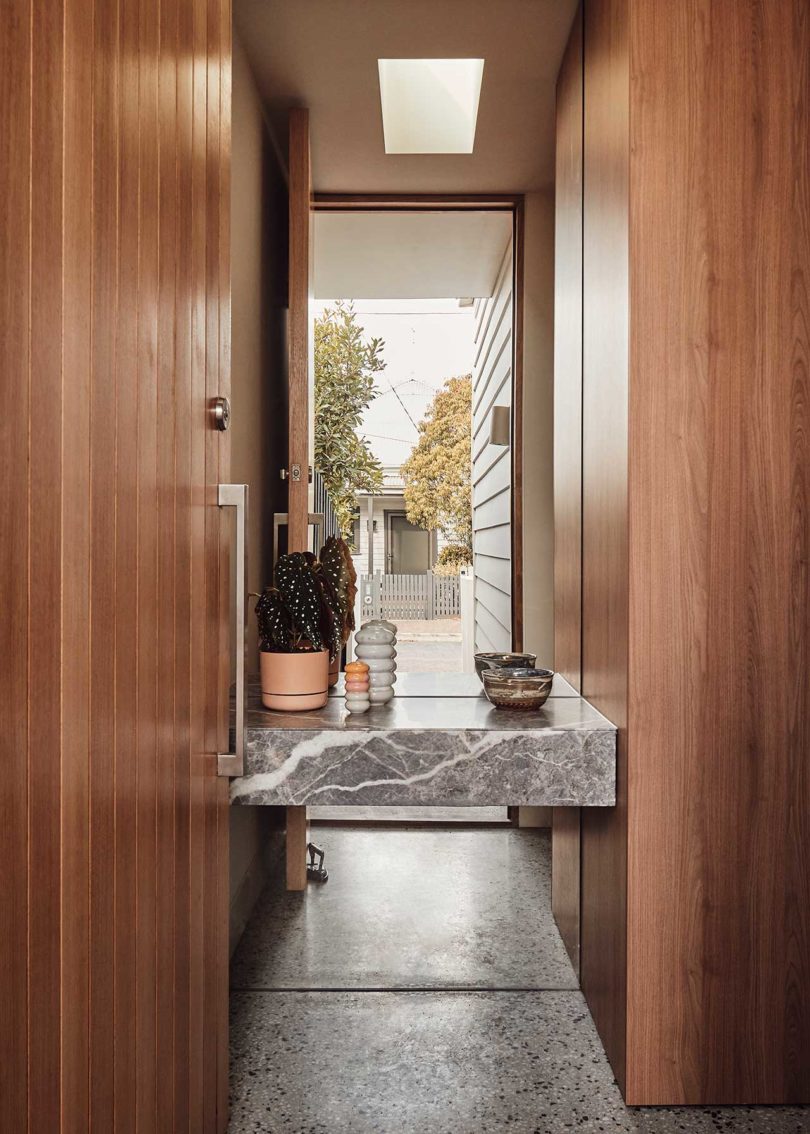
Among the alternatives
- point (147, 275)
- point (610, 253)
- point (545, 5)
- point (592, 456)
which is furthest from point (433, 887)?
point (545, 5)

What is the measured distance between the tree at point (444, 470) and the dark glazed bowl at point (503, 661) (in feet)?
0.94

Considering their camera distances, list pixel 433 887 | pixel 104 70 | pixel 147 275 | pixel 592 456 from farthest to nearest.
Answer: pixel 433 887, pixel 592 456, pixel 147 275, pixel 104 70

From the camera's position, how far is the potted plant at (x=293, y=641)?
203 cm

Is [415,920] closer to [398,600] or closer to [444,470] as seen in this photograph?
[398,600]

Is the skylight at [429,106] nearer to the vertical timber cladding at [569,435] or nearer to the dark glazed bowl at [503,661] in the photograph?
the vertical timber cladding at [569,435]

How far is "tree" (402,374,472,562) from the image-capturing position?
87.2 inches

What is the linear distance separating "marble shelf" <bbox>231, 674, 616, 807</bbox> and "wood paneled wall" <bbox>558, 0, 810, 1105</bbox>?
116mm

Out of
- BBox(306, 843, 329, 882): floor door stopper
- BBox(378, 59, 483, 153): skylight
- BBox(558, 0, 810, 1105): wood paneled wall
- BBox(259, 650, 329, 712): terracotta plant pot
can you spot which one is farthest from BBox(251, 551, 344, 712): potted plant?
BBox(378, 59, 483, 153): skylight

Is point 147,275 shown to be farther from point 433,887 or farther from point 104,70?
point 433,887

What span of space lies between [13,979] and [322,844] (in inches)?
88.4

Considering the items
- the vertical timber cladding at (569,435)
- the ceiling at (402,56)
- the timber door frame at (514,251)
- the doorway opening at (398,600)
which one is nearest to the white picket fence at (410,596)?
the doorway opening at (398,600)

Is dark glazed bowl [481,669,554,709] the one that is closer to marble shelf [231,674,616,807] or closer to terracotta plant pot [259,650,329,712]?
marble shelf [231,674,616,807]

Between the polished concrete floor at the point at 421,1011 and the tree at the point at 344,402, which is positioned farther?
the tree at the point at 344,402

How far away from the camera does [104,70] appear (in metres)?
1.00
